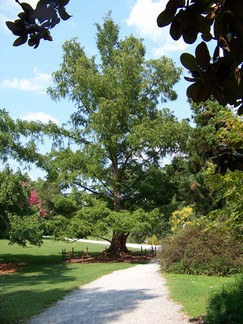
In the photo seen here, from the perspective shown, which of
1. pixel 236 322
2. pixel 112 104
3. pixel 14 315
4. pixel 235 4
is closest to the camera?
pixel 235 4

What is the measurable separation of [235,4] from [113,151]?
2391 centimetres

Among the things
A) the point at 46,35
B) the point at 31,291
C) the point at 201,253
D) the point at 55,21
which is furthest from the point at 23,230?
the point at 55,21

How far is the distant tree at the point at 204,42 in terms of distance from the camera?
142cm

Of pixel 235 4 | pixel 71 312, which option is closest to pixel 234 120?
pixel 71 312

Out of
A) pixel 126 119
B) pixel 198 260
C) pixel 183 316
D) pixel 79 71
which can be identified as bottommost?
pixel 183 316

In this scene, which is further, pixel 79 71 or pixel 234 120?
pixel 79 71

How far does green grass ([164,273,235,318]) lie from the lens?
809 centimetres

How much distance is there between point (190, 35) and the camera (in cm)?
146

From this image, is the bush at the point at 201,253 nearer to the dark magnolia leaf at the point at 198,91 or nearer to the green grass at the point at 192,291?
the green grass at the point at 192,291

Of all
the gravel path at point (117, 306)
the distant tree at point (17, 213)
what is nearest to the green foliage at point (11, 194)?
the distant tree at point (17, 213)

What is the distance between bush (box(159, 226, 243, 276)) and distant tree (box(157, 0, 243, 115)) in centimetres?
1233

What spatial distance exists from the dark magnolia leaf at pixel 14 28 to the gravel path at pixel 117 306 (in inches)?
257

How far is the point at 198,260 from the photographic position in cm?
1462

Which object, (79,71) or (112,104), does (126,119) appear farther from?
(79,71)
